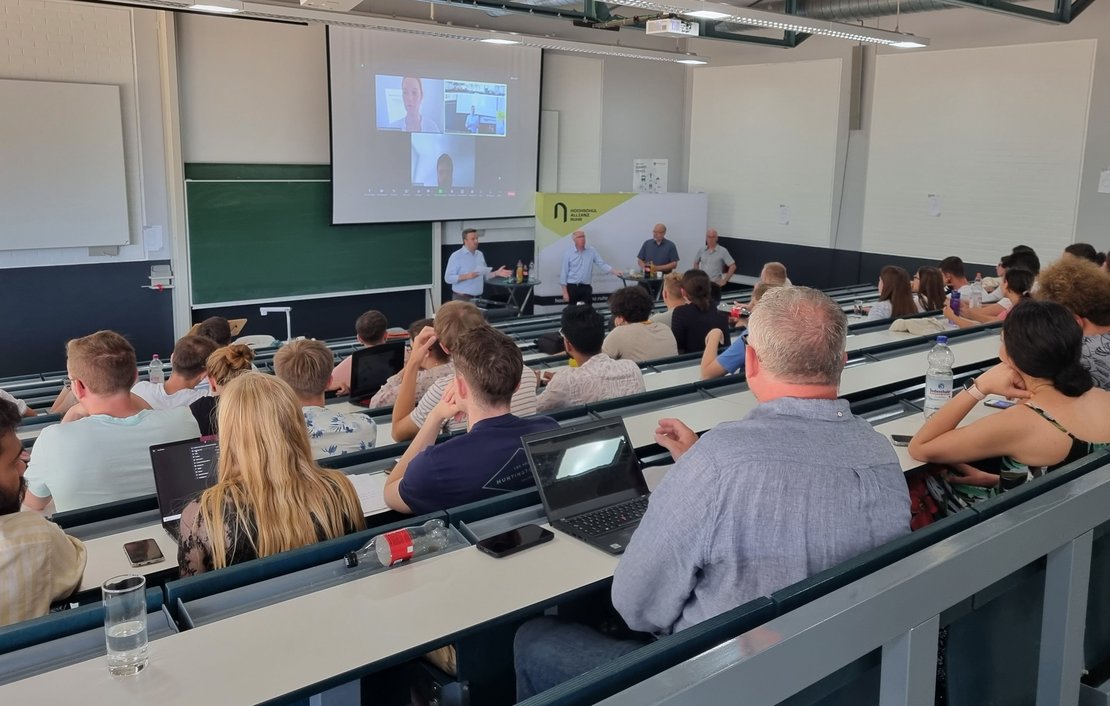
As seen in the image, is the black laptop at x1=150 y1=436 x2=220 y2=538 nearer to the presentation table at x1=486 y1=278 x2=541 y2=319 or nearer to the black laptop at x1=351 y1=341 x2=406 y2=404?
the black laptop at x1=351 y1=341 x2=406 y2=404

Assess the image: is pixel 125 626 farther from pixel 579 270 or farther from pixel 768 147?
pixel 768 147

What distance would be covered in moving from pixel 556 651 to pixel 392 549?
1.53 ft

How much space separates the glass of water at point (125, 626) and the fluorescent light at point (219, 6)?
228 inches

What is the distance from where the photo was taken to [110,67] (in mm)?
8289

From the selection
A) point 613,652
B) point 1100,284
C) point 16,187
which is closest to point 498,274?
point 16,187

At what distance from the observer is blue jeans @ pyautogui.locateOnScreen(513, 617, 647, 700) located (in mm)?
1979

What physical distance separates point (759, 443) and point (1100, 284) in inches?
114

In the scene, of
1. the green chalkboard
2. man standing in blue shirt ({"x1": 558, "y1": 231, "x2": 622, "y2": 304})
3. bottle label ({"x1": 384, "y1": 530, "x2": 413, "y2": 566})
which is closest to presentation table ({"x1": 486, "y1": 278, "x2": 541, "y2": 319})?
man standing in blue shirt ({"x1": 558, "y1": 231, "x2": 622, "y2": 304})

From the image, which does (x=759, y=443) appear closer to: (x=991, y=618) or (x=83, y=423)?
(x=991, y=618)

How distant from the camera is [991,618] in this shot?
78.9 inches

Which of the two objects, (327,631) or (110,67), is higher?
(110,67)

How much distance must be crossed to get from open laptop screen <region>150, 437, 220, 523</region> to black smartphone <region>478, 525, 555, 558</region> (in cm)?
93

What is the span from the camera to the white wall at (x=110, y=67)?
25.6 ft

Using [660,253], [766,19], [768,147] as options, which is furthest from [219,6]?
[768,147]
